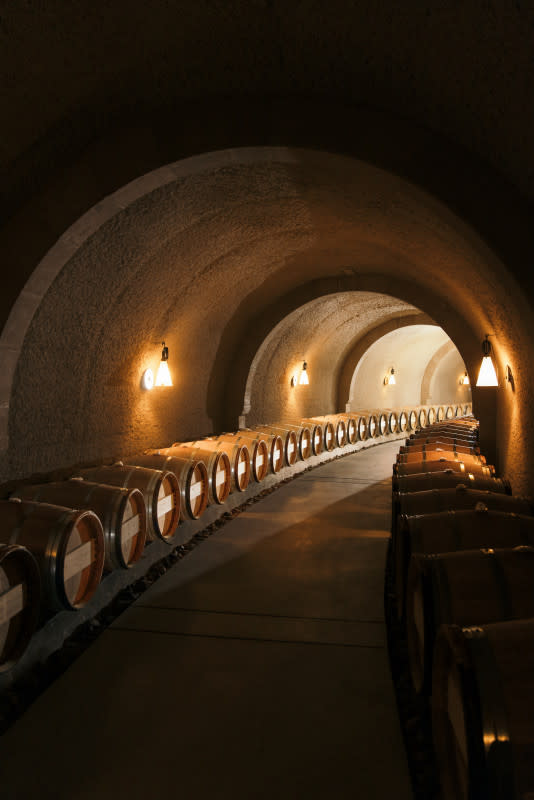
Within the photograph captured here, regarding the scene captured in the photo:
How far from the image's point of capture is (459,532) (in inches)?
120

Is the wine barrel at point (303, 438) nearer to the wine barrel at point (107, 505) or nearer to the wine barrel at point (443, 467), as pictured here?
the wine barrel at point (443, 467)

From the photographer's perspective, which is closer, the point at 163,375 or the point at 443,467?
the point at 443,467

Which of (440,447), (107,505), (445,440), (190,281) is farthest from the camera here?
(445,440)

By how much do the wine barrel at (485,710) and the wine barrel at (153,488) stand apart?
277cm

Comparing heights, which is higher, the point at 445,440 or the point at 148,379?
the point at 148,379

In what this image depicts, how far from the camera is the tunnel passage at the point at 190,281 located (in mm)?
3852

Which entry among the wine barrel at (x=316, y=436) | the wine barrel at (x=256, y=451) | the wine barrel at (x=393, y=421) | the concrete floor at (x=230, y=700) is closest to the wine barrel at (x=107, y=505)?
the concrete floor at (x=230, y=700)

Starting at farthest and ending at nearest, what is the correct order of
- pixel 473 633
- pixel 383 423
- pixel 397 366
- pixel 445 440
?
1. pixel 397 366
2. pixel 383 423
3. pixel 445 440
4. pixel 473 633

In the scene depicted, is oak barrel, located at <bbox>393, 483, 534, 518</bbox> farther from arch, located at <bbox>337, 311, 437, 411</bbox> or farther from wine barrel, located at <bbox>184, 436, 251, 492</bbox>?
arch, located at <bbox>337, 311, 437, 411</bbox>

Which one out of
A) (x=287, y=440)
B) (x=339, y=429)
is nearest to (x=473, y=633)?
(x=287, y=440)

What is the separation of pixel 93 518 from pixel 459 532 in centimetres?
215

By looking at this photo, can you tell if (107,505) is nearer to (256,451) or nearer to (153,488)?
(153,488)

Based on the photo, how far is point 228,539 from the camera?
5.31 meters

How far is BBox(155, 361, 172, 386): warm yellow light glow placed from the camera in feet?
20.8
